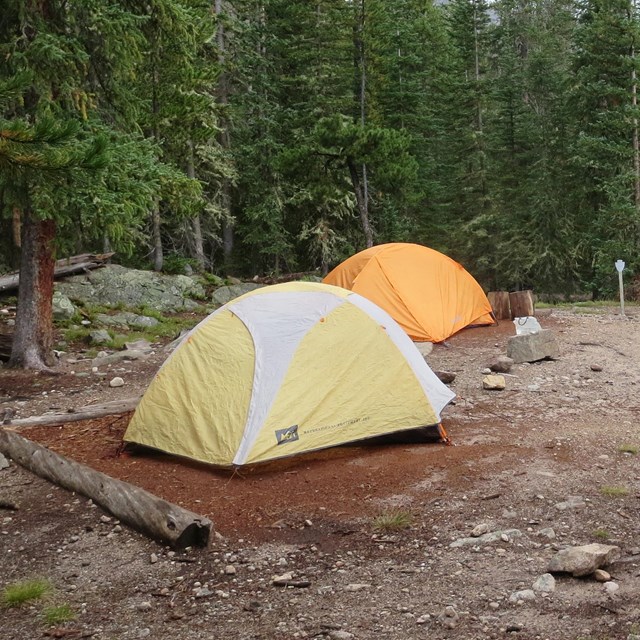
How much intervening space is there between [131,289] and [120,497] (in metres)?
14.8

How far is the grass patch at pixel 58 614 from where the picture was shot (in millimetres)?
4121

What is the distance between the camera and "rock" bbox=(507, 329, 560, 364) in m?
11.4

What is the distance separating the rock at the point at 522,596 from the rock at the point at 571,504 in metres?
1.55

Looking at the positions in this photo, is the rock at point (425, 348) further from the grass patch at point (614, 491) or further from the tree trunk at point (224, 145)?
the tree trunk at point (224, 145)

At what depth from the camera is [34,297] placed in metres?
11.5

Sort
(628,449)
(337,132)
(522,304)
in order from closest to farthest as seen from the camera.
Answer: (628,449), (522,304), (337,132)

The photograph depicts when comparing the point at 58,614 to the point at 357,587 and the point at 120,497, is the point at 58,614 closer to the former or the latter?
the point at 120,497

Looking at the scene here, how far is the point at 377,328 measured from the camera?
7625 millimetres

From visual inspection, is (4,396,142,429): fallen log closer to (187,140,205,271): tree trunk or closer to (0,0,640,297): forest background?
(0,0,640,297): forest background

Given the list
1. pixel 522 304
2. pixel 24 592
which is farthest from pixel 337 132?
pixel 24 592

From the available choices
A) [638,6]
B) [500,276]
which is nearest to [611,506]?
[638,6]

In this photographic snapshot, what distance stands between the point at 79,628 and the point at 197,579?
85 centimetres

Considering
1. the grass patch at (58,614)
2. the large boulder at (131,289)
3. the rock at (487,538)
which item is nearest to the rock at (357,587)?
the rock at (487,538)

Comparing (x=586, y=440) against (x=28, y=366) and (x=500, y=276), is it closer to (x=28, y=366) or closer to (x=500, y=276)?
(x=28, y=366)
